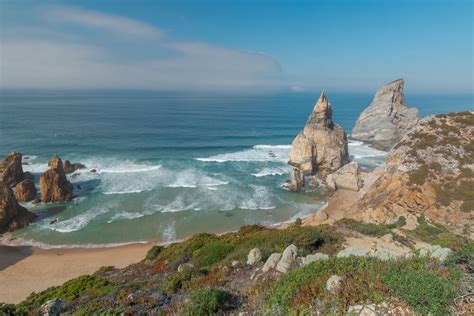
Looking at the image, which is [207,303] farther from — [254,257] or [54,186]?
[54,186]

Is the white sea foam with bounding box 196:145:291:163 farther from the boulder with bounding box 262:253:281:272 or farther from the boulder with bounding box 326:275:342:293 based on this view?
the boulder with bounding box 326:275:342:293

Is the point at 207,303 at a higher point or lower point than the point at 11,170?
higher

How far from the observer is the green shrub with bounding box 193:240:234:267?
513 inches

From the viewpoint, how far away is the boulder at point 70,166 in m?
40.3

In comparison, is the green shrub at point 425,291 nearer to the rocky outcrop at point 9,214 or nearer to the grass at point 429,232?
the grass at point 429,232

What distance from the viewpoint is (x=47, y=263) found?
22.7 m

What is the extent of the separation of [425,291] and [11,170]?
42678mm

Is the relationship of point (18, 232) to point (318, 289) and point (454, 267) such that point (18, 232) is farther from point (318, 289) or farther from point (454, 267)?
point (454, 267)

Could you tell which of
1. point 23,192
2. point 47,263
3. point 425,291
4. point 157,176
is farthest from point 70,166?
point 425,291

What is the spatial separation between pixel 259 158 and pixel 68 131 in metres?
43.2

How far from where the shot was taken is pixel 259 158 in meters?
50.9

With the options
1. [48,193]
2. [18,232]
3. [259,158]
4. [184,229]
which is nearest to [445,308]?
[184,229]

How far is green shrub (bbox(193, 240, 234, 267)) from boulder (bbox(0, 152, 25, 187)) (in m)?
32.4

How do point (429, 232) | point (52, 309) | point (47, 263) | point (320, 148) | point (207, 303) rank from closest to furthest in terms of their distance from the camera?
point (207, 303), point (52, 309), point (429, 232), point (47, 263), point (320, 148)
